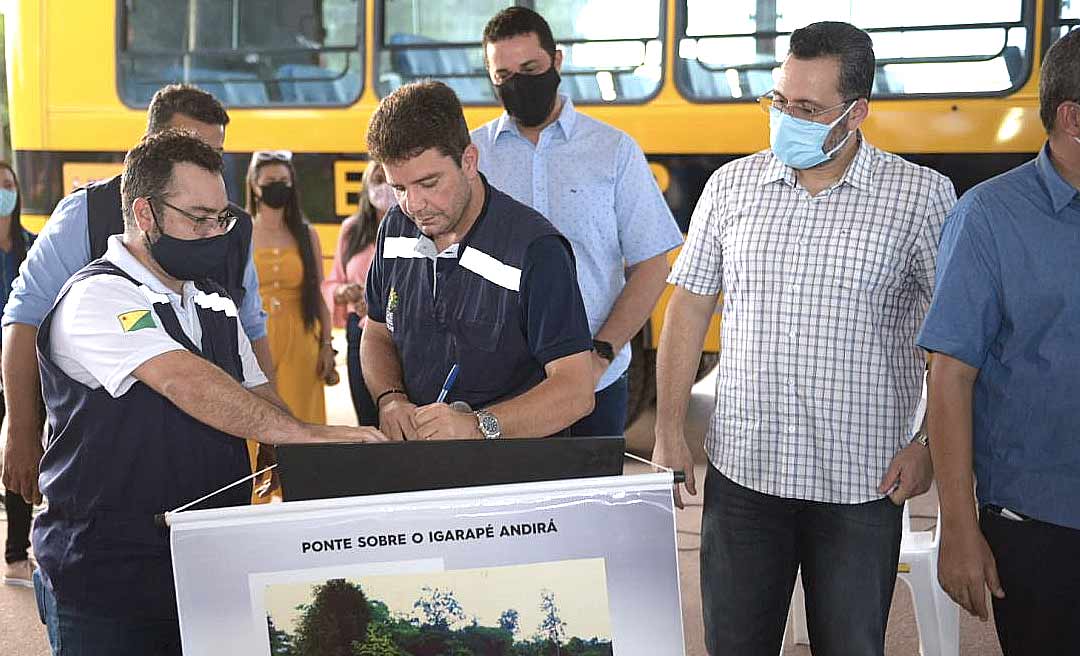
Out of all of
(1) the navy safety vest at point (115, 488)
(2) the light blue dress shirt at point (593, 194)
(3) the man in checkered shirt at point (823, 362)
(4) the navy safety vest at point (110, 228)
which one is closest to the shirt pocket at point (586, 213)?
(2) the light blue dress shirt at point (593, 194)

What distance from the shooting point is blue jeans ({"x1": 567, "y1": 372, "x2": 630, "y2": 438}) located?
11.3ft

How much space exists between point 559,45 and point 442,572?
480cm

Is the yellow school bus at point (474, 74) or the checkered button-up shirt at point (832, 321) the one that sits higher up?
the yellow school bus at point (474, 74)

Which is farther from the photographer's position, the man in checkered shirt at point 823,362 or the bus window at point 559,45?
the bus window at point 559,45

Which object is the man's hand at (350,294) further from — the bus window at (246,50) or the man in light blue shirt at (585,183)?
the man in light blue shirt at (585,183)

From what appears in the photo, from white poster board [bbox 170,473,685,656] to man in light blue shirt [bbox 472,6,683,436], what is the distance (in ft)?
5.62

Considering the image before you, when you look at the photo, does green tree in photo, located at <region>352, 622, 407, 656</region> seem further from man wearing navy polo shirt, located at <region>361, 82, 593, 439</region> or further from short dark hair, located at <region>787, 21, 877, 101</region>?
short dark hair, located at <region>787, 21, 877, 101</region>

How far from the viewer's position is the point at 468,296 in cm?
258

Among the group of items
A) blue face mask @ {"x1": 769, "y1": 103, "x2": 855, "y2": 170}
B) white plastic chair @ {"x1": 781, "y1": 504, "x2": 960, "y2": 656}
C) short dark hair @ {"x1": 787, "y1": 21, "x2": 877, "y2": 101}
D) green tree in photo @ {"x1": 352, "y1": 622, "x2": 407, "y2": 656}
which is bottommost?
white plastic chair @ {"x1": 781, "y1": 504, "x2": 960, "y2": 656}

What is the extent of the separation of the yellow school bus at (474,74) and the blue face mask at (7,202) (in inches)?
74.0

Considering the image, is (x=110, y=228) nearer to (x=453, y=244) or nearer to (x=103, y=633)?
(x=453, y=244)

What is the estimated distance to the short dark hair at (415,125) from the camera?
2.41m

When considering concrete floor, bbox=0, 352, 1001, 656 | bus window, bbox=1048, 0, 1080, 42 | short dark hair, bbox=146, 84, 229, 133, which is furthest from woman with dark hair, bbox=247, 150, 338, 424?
bus window, bbox=1048, 0, 1080, 42

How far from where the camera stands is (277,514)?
5.67 feet
